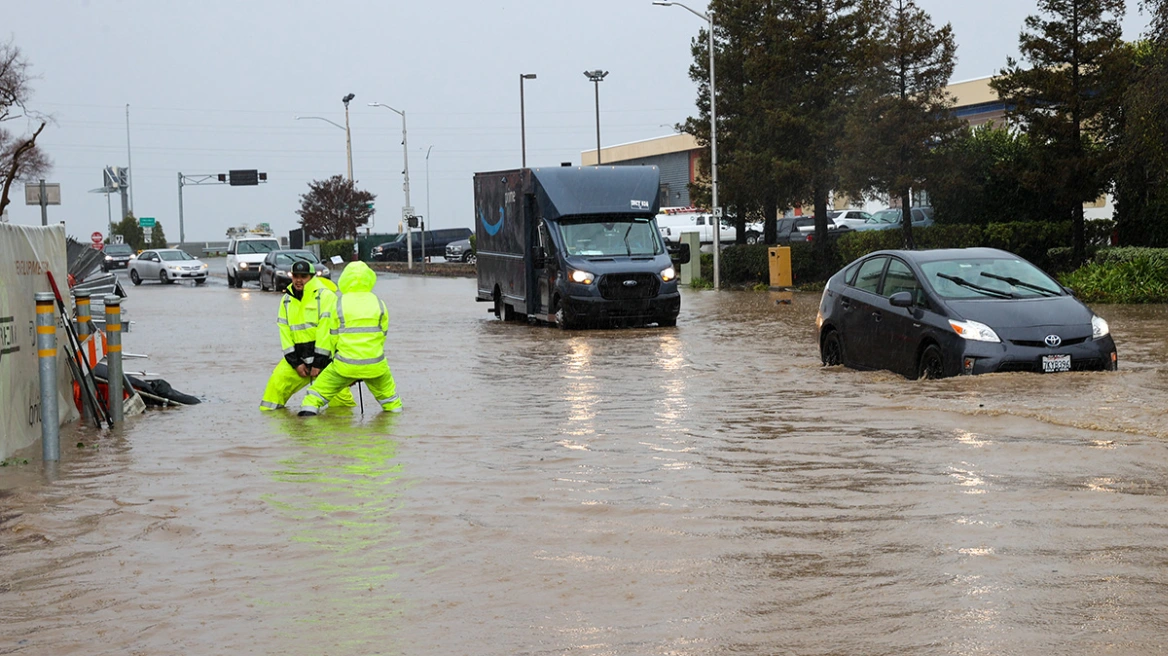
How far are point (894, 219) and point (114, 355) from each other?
3898 cm

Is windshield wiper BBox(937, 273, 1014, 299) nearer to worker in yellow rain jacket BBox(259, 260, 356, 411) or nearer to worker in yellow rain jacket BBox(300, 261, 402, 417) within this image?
worker in yellow rain jacket BBox(300, 261, 402, 417)

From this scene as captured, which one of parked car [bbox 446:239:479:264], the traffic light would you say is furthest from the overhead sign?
the traffic light

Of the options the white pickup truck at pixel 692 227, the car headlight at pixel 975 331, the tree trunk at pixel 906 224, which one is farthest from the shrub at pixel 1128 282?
the white pickup truck at pixel 692 227

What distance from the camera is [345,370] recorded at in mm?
12633

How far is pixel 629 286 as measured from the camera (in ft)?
80.3

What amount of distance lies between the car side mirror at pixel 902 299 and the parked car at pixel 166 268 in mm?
44225

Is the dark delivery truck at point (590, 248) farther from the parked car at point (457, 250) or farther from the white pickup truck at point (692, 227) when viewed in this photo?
the parked car at point (457, 250)

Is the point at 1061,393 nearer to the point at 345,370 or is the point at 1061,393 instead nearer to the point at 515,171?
the point at 345,370

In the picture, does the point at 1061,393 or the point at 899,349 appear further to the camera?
the point at 899,349

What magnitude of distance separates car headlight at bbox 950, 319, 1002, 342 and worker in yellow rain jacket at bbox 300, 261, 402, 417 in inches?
203

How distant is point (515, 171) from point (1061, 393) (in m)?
15.9

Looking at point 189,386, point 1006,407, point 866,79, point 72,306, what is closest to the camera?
point 1006,407

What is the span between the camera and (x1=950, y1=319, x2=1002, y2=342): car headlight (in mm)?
13203

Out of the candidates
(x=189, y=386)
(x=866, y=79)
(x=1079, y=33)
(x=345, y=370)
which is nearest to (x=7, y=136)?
(x=866, y=79)
